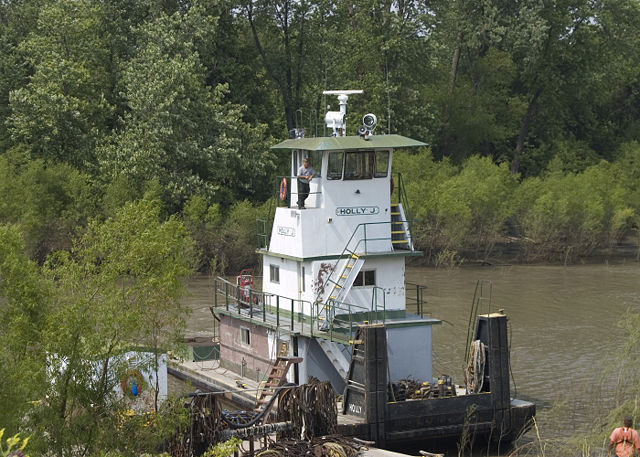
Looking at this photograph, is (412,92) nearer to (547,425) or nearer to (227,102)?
(227,102)

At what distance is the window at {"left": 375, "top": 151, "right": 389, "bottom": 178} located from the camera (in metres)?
27.5

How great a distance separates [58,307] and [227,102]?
38.5 metres

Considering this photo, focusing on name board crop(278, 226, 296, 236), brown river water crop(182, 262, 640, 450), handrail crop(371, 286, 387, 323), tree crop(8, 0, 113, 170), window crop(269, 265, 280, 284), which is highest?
tree crop(8, 0, 113, 170)

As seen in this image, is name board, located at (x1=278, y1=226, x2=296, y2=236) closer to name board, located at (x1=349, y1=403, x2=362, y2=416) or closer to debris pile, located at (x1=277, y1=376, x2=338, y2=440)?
name board, located at (x1=349, y1=403, x2=362, y2=416)

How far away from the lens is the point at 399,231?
2745 centimetres

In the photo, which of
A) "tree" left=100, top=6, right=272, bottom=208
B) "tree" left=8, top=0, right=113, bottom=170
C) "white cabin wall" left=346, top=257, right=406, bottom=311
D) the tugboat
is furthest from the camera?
"tree" left=8, top=0, right=113, bottom=170

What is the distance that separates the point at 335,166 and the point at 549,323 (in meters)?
15.6

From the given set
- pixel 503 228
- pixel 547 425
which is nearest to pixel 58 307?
pixel 547 425

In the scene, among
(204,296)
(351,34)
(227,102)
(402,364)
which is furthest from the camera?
(351,34)

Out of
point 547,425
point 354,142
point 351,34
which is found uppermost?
point 351,34

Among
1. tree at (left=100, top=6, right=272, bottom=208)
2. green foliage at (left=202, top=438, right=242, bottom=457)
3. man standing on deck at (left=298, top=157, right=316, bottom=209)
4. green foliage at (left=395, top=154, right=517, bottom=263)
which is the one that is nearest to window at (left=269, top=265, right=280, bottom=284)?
man standing on deck at (left=298, top=157, right=316, bottom=209)

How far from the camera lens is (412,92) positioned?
63.0m

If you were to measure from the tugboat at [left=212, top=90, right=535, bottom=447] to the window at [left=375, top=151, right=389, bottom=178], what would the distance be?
0.02 meters

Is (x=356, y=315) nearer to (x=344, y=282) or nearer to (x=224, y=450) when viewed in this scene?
(x=344, y=282)
